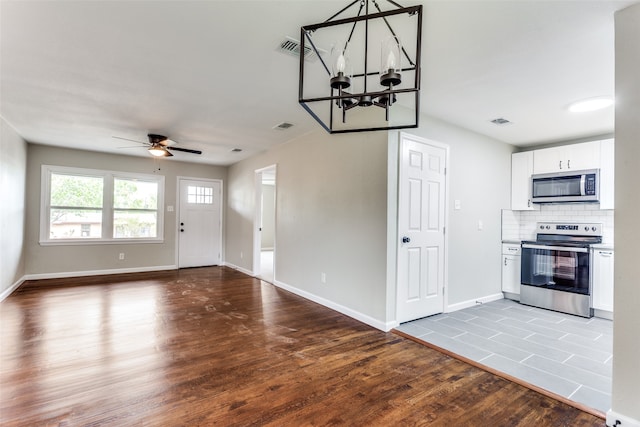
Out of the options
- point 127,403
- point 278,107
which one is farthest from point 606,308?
point 127,403

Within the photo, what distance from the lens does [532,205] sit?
462cm

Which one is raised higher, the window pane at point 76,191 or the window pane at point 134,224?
the window pane at point 76,191

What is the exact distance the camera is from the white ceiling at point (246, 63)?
1.86 meters

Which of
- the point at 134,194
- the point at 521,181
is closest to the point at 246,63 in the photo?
the point at 521,181

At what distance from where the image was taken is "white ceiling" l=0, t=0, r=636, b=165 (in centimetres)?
186

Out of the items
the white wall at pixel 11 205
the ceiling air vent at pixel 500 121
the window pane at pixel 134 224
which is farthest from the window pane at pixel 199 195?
the ceiling air vent at pixel 500 121

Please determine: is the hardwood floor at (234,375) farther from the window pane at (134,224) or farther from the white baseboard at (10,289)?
the window pane at (134,224)

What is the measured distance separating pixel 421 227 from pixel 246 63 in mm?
2524

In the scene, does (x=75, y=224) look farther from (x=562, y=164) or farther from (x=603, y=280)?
(x=603, y=280)

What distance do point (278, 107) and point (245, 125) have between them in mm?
872

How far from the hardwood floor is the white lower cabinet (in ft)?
8.42

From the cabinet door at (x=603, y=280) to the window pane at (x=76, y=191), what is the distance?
8229 millimetres

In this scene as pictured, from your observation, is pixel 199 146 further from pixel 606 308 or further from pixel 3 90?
pixel 606 308

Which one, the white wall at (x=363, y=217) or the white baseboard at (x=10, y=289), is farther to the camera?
the white baseboard at (x=10, y=289)
